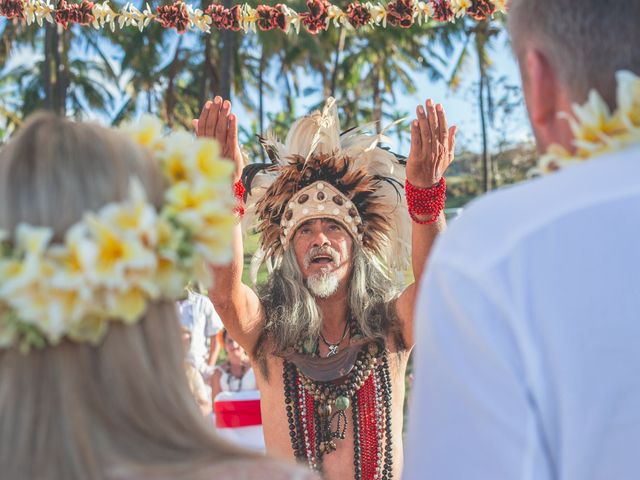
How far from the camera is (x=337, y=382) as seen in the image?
3.09 meters

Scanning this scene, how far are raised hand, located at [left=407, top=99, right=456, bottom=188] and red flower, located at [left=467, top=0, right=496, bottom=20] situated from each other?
1006mm

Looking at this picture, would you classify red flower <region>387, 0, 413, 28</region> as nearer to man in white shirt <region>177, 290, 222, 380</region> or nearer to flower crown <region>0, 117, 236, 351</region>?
flower crown <region>0, 117, 236, 351</region>

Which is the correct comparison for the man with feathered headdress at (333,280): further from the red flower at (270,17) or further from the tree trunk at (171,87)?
the tree trunk at (171,87)

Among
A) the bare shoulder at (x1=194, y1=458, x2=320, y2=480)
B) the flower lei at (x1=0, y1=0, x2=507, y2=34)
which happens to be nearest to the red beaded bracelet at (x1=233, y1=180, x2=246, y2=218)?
the flower lei at (x1=0, y1=0, x2=507, y2=34)

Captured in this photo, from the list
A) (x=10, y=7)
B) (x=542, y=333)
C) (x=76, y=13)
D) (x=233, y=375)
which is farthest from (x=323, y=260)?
(x=233, y=375)

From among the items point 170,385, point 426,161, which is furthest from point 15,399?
point 426,161

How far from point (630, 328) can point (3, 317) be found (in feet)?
3.09

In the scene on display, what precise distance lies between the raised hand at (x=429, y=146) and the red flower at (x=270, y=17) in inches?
52.2

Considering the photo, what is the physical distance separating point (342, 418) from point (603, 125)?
202cm

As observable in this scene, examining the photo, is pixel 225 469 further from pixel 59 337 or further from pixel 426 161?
pixel 426 161

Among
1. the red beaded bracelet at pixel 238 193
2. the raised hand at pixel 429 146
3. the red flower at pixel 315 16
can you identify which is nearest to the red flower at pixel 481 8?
the red flower at pixel 315 16

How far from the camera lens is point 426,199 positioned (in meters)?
2.87

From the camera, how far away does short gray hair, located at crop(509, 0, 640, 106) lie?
130 cm

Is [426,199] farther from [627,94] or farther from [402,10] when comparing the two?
[627,94]
